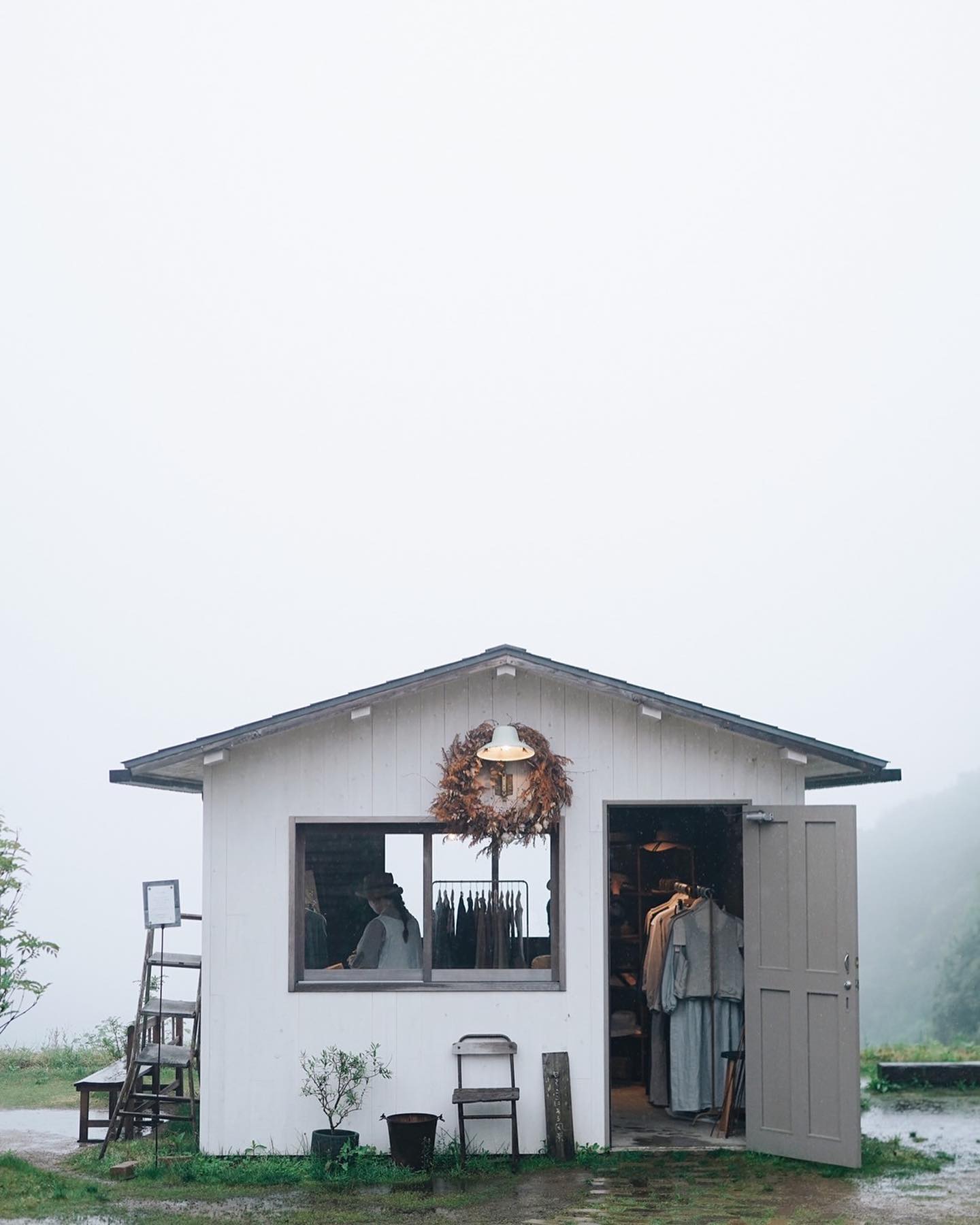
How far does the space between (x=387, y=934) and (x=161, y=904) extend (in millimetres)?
1518

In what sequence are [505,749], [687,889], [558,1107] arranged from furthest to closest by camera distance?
[687,889], [558,1107], [505,749]

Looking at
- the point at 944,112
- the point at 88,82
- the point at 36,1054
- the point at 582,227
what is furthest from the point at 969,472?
the point at 36,1054

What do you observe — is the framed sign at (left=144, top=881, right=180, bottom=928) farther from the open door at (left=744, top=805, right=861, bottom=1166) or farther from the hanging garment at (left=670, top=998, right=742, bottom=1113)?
the hanging garment at (left=670, top=998, right=742, bottom=1113)

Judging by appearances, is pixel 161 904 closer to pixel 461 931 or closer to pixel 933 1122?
pixel 461 931

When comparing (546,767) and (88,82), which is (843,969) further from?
(88,82)

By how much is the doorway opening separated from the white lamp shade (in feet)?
2.64

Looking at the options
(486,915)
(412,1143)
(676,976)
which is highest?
(486,915)

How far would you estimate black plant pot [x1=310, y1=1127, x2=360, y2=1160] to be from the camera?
9.13m

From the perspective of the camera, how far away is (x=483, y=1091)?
30.1ft

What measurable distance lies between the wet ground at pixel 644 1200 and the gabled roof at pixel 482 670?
2.59 meters

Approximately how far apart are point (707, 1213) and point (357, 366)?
67.5 m

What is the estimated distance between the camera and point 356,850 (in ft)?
32.1

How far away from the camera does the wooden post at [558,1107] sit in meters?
9.35

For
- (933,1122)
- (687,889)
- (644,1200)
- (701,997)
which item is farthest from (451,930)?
(933,1122)
